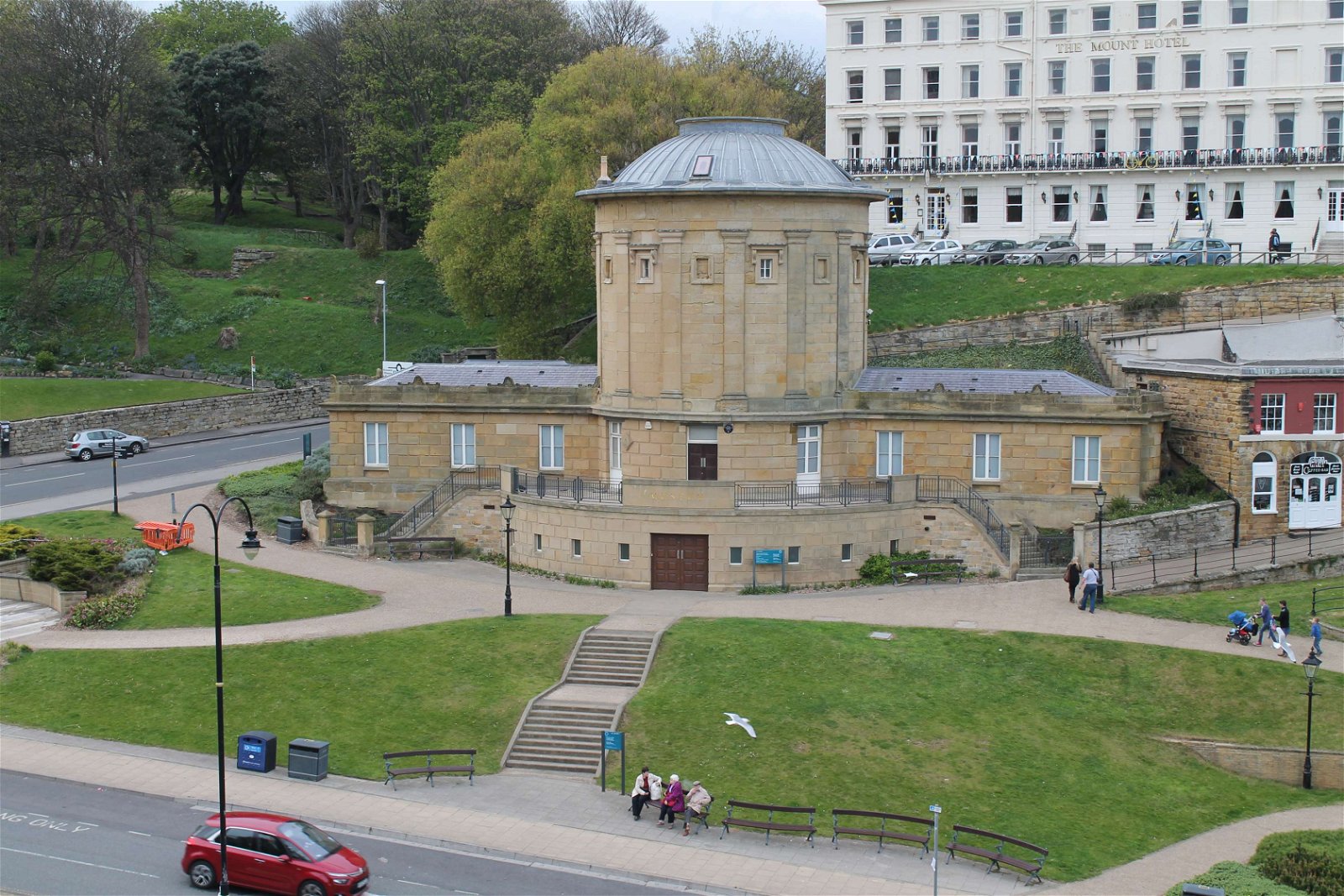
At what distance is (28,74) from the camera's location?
264 ft

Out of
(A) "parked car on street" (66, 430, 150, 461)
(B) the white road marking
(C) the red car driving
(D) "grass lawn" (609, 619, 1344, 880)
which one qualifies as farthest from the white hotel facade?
(B) the white road marking

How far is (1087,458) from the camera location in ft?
166

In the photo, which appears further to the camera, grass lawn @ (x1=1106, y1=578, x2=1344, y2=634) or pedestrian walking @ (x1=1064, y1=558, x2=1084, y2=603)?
pedestrian walking @ (x1=1064, y1=558, x2=1084, y2=603)

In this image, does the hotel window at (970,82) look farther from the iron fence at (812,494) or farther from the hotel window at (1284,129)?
the iron fence at (812,494)

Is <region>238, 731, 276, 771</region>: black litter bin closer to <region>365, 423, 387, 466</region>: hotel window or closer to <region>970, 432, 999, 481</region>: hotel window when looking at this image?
<region>365, 423, 387, 466</region>: hotel window

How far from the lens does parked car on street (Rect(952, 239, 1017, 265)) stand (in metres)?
74.9

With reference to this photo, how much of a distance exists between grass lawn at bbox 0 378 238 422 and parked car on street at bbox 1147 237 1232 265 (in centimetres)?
4403

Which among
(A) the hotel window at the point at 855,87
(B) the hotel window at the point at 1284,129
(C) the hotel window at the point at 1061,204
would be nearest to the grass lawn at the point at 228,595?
(A) the hotel window at the point at 855,87

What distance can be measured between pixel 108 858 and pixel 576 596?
1853 centimetres

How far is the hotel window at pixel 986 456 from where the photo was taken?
168ft

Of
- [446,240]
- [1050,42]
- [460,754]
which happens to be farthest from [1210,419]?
[446,240]

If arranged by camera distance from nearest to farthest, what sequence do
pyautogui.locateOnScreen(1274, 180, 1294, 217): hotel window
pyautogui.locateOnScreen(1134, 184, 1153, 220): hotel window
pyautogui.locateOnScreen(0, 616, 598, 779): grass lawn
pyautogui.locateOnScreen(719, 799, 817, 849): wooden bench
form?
1. pyautogui.locateOnScreen(719, 799, 817, 849): wooden bench
2. pyautogui.locateOnScreen(0, 616, 598, 779): grass lawn
3. pyautogui.locateOnScreen(1274, 180, 1294, 217): hotel window
4. pyautogui.locateOnScreen(1134, 184, 1153, 220): hotel window

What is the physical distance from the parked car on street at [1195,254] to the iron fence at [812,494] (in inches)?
1084

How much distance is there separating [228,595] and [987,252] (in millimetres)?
42723
